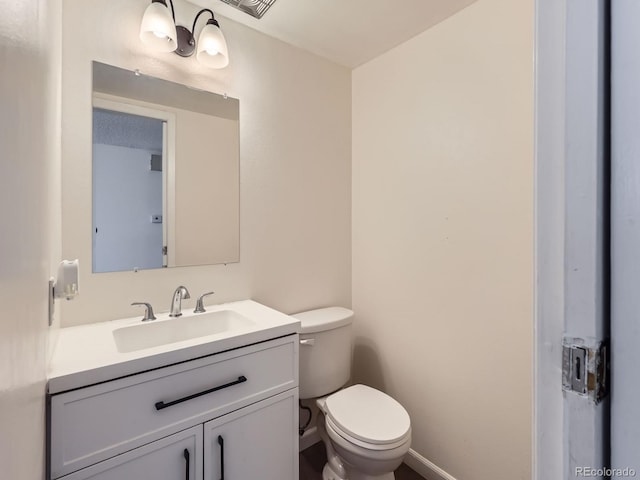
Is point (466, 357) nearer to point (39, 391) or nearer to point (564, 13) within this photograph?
point (564, 13)

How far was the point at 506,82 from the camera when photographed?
132 centimetres

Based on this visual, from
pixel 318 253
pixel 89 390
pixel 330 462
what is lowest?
pixel 330 462

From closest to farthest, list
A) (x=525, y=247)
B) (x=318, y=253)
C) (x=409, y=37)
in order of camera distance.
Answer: (x=525, y=247) < (x=409, y=37) < (x=318, y=253)

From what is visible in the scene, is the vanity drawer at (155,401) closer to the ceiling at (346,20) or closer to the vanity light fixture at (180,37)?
the vanity light fixture at (180,37)

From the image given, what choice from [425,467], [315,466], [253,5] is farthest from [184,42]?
[425,467]

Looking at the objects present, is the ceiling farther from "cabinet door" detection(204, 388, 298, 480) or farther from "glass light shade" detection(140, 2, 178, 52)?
"cabinet door" detection(204, 388, 298, 480)

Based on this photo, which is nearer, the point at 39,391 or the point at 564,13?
the point at 564,13

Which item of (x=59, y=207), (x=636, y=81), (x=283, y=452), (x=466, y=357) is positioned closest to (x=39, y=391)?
(x=59, y=207)

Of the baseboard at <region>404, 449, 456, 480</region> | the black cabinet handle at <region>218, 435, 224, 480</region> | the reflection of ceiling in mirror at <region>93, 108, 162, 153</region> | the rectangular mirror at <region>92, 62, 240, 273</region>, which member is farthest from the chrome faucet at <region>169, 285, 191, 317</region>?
the baseboard at <region>404, 449, 456, 480</region>

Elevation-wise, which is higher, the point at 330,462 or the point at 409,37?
the point at 409,37

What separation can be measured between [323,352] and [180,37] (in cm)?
164

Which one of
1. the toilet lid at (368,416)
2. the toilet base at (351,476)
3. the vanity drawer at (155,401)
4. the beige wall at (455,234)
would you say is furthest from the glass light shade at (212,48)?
the toilet base at (351,476)

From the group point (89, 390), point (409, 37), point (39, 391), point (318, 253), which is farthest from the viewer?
point (318, 253)

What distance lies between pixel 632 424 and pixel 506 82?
1344 millimetres
